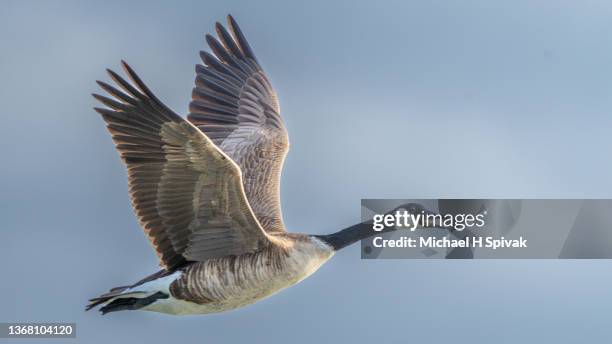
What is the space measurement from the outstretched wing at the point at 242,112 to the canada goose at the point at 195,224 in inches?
12.8

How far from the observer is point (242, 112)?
16.5 meters

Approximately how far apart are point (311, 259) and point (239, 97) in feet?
11.8

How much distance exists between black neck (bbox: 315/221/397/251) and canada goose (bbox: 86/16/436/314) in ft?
0.04

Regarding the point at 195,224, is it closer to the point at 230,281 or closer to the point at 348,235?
the point at 230,281

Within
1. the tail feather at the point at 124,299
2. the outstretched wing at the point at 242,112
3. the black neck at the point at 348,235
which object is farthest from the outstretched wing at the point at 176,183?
the outstretched wing at the point at 242,112

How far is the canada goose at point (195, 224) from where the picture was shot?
41.2 ft

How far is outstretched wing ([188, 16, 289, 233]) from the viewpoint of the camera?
615 inches

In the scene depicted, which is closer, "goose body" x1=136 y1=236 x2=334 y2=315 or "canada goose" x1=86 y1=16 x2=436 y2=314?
"canada goose" x1=86 y1=16 x2=436 y2=314
